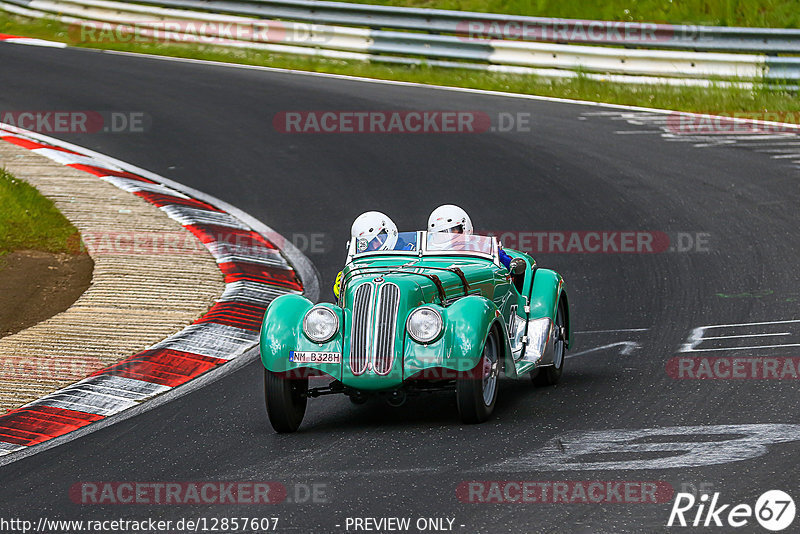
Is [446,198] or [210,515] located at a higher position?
[446,198]

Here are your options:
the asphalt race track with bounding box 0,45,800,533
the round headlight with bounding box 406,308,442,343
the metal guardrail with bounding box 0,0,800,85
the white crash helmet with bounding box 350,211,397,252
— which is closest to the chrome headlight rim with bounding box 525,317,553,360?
the asphalt race track with bounding box 0,45,800,533

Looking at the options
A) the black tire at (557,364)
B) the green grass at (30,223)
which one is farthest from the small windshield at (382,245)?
the green grass at (30,223)

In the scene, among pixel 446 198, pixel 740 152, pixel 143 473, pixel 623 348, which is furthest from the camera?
pixel 740 152

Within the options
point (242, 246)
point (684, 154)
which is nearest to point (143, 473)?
point (242, 246)

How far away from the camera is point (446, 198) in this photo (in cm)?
1387

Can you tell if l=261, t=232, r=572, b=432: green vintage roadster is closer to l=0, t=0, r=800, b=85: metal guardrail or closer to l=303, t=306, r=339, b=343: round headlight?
l=303, t=306, r=339, b=343: round headlight

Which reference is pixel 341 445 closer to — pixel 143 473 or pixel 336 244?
pixel 143 473

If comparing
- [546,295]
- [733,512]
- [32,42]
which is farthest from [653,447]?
[32,42]

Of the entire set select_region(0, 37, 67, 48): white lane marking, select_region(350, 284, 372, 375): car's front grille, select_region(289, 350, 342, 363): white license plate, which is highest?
select_region(0, 37, 67, 48): white lane marking

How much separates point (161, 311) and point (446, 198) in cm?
478

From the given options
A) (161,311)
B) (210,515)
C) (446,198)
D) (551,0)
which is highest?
(551,0)

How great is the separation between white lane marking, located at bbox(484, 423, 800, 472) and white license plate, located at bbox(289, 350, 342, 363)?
1.31 m

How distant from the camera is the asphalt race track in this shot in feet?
20.1

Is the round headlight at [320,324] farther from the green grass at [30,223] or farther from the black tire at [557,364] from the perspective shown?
the green grass at [30,223]
